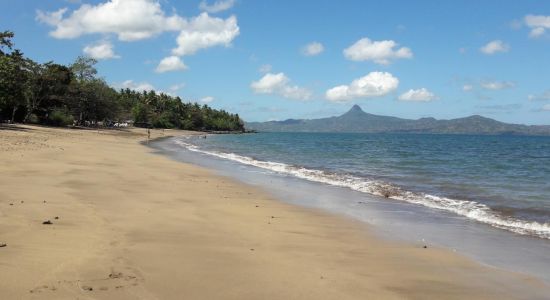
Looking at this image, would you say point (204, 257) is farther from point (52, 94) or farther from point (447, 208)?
point (52, 94)

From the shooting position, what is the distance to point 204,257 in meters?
6.84

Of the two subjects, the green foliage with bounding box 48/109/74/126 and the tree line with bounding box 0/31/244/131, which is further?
the green foliage with bounding box 48/109/74/126

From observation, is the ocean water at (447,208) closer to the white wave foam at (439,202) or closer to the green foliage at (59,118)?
the white wave foam at (439,202)

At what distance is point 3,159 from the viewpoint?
18.1 m

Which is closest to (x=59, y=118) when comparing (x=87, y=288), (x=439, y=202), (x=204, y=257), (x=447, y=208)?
(x=439, y=202)

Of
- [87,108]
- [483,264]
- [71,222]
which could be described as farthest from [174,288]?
[87,108]

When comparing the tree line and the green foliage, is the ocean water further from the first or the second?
the green foliage

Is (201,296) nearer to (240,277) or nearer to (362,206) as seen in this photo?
(240,277)

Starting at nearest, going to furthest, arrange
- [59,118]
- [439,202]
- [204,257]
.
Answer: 1. [204,257]
2. [439,202]
3. [59,118]

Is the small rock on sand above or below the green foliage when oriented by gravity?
below

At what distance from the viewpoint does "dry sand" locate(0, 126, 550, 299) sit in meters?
5.45

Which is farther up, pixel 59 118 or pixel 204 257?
pixel 59 118

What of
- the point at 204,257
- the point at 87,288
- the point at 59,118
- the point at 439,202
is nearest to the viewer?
the point at 87,288

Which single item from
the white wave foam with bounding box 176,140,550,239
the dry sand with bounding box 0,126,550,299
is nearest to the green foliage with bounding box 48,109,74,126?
the white wave foam with bounding box 176,140,550,239
